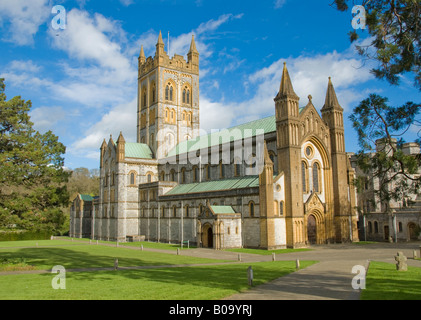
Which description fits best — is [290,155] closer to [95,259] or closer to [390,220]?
[390,220]

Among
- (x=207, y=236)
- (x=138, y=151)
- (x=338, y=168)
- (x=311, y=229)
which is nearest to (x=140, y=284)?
(x=207, y=236)

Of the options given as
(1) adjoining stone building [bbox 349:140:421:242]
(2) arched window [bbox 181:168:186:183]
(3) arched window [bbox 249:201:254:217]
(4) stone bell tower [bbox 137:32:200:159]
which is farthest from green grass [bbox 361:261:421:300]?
(4) stone bell tower [bbox 137:32:200:159]

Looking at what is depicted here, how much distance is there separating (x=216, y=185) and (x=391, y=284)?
3312 cm

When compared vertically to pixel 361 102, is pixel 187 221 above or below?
below

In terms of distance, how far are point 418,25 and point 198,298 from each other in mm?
13697

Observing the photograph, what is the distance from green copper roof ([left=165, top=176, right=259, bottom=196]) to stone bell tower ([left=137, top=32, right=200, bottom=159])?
12796 millimetres

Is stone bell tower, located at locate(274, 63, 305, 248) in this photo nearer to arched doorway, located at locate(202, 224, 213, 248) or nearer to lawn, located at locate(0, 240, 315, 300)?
arched doorway, located at locate(202, 224, 213, 248)

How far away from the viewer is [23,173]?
30641 millimetres

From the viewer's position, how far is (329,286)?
55.9 feet

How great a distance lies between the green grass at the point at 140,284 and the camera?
49.6 feet

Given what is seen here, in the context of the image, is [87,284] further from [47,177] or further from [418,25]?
[47,177]

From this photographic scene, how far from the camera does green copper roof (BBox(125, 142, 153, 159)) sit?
65.8 metres

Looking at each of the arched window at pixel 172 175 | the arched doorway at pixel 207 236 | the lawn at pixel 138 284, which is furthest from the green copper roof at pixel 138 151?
the lawn at pixel 138 284
